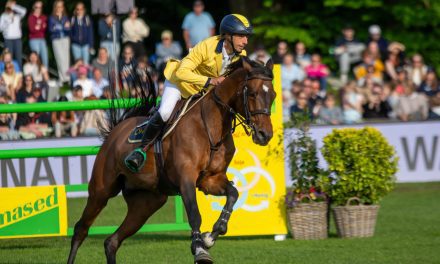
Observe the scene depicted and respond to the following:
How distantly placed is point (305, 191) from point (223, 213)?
3.03 meters

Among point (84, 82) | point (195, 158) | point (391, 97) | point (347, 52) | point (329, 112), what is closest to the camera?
point (195, 158)

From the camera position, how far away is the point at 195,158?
27.9 ft

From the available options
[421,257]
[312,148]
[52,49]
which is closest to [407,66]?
[52,49]

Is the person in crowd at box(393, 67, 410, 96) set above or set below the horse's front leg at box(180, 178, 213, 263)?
above

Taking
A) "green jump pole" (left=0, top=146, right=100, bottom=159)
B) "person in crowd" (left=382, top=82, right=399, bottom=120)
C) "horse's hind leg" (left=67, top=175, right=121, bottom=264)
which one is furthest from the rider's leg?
"person in crowd" (left=382, top=82, right=399, bottom=120)

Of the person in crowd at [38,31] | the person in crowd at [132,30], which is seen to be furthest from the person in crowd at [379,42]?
the person in crowd at [38,31]

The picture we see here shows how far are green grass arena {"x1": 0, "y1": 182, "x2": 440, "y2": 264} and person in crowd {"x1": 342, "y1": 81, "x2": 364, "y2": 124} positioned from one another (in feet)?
12.9

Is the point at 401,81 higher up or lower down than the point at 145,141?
lower down

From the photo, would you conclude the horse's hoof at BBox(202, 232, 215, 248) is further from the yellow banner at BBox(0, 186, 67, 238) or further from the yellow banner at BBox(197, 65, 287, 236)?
the yellow banner at BBox(0, 186, 67, 238)

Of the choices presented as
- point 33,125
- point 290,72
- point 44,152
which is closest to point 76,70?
point 33,125

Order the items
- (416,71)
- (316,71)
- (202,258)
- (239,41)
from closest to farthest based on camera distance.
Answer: (202,258), (239,41), (316,71), (416,71)

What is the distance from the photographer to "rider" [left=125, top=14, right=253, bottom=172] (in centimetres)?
Answer: 855

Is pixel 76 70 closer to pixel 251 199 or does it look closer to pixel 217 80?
pixel 251 199

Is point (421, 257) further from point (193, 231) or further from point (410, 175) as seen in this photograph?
point (410, 175)
